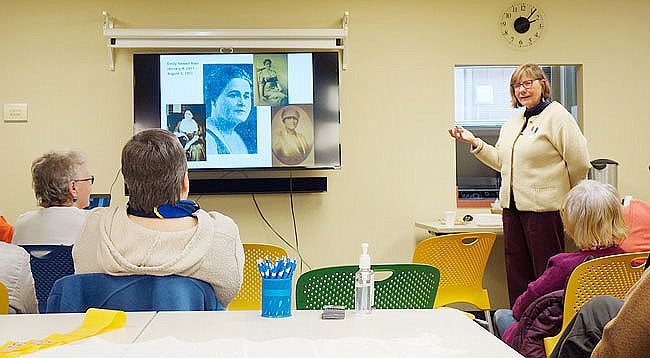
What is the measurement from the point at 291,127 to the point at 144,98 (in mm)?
964

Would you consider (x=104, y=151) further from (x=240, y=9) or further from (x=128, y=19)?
(x=240, y=9)

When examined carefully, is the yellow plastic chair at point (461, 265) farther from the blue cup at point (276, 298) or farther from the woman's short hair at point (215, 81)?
the blue cup at point (276, 298)

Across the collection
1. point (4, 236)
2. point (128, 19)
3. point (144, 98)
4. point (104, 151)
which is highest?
point (128, 19)

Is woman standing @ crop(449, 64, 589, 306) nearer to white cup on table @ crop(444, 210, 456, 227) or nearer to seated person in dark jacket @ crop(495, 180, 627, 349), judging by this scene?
white cup on table @ crop(444, 210, 456, 227)

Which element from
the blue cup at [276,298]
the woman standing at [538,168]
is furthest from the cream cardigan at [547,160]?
the blue cup at [276,298]

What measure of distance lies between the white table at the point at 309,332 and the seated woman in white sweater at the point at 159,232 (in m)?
0.24

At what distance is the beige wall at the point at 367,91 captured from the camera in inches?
211

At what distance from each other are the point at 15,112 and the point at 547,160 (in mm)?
3390

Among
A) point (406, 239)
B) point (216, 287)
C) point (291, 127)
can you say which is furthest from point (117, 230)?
point (406, 239)

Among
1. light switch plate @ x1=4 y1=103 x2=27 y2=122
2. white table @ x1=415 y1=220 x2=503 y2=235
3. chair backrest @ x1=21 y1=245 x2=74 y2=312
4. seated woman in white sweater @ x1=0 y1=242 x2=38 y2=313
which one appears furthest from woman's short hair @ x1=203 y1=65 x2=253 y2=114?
seated woman in white sweater @ x1=0 y1=242 x2=38 y2=313

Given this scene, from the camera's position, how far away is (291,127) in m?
5.28

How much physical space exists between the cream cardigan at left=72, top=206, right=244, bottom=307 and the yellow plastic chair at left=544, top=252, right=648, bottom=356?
1.12 meters

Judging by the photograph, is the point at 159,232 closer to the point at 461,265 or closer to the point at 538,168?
the point at 461,265

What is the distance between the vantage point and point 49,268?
10.1ft
